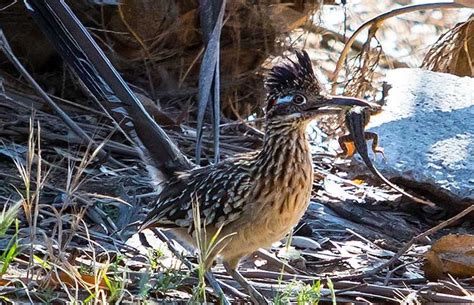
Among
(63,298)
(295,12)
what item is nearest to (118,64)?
(295,12)

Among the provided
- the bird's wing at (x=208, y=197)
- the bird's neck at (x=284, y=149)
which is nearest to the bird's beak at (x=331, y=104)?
the bird's neck at (x=284, y=149)

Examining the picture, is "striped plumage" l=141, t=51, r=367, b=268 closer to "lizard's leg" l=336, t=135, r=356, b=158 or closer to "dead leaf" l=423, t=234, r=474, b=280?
"dead leaf" l=423, t=234, r=474, b=280

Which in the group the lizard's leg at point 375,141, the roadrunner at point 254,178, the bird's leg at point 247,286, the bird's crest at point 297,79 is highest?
the bird's crest at point 297,79

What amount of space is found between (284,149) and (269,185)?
0.67ft

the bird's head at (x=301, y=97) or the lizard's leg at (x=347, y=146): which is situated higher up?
the bird's head at (x=301, y=97)

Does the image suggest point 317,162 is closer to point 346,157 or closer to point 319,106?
point 346,157

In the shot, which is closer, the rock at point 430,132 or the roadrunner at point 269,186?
the roadrunner at point 269,186

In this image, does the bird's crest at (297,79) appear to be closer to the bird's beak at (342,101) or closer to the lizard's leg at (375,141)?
the bird's beak at (342,101)

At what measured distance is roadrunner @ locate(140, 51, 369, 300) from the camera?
523cm

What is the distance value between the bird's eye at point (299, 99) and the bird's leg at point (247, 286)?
2.73 ft

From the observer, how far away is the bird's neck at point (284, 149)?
5293mm

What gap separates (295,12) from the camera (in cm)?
812

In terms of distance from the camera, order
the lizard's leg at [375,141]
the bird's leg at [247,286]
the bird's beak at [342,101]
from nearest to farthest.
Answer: the bird's leg at [247,286], the bird's beak at [342,101], the lizard's leg at [375,141]

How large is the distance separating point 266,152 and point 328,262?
900mm
